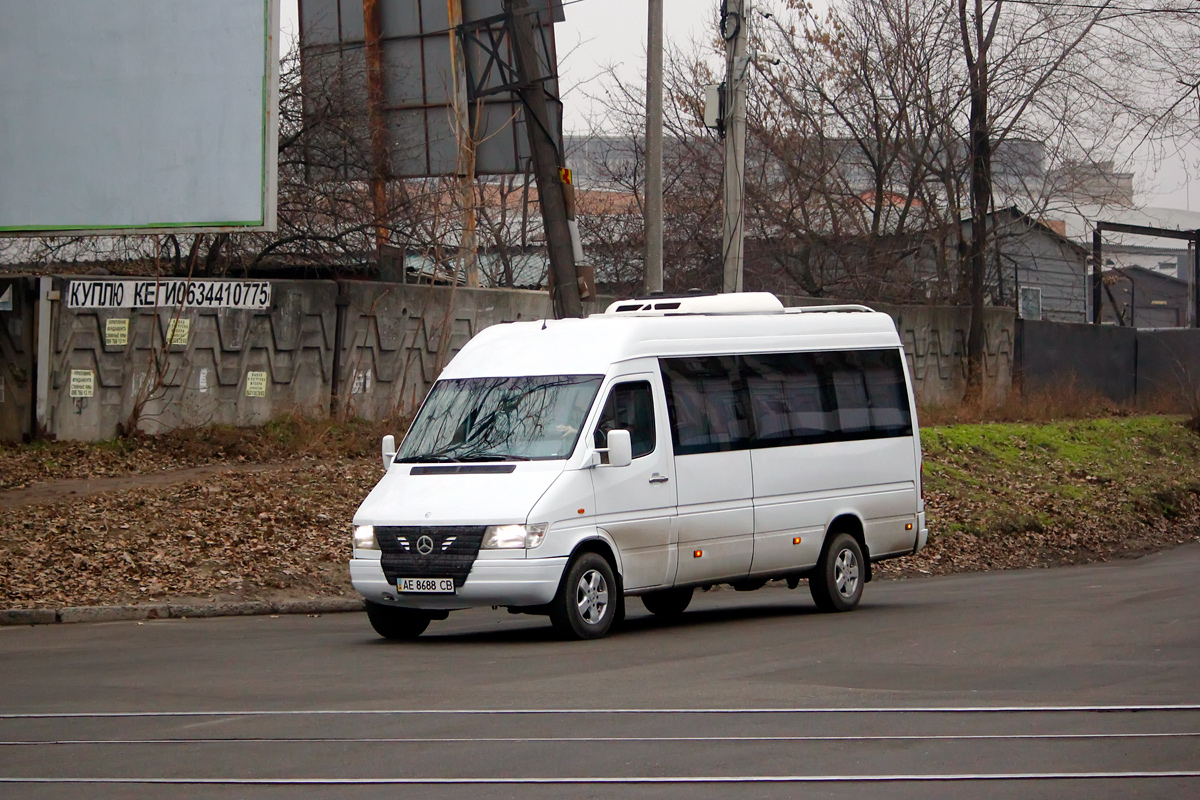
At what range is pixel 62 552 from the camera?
14.4 metres

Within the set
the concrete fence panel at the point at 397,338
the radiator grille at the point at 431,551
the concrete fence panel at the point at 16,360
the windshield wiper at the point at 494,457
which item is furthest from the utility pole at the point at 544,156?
the radiator grille at the point at 431,551

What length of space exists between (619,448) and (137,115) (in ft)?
34.5

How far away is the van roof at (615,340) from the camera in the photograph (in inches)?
466

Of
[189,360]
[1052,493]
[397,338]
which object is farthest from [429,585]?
[1052,493]

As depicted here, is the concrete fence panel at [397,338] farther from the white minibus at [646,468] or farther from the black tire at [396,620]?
the black tire at [396,620]

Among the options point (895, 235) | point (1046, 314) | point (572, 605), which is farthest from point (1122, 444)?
point (1046, 314)

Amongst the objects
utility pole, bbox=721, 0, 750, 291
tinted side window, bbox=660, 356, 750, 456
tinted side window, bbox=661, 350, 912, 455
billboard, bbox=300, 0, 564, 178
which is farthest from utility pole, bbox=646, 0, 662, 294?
billboard, bbox=300, 0, 564, 178

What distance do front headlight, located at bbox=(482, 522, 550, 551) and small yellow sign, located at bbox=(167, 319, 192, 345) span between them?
10590 millimetres

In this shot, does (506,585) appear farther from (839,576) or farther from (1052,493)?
(1052,493)

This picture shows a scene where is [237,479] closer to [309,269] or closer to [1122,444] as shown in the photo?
[309,269]

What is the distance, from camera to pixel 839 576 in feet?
43.9

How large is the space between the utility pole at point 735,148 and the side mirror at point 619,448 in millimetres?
8184

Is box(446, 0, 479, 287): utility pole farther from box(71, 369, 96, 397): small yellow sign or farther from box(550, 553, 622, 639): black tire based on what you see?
box(550, 553, 622, 639): black tire

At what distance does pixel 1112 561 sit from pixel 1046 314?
31989 millimetres
